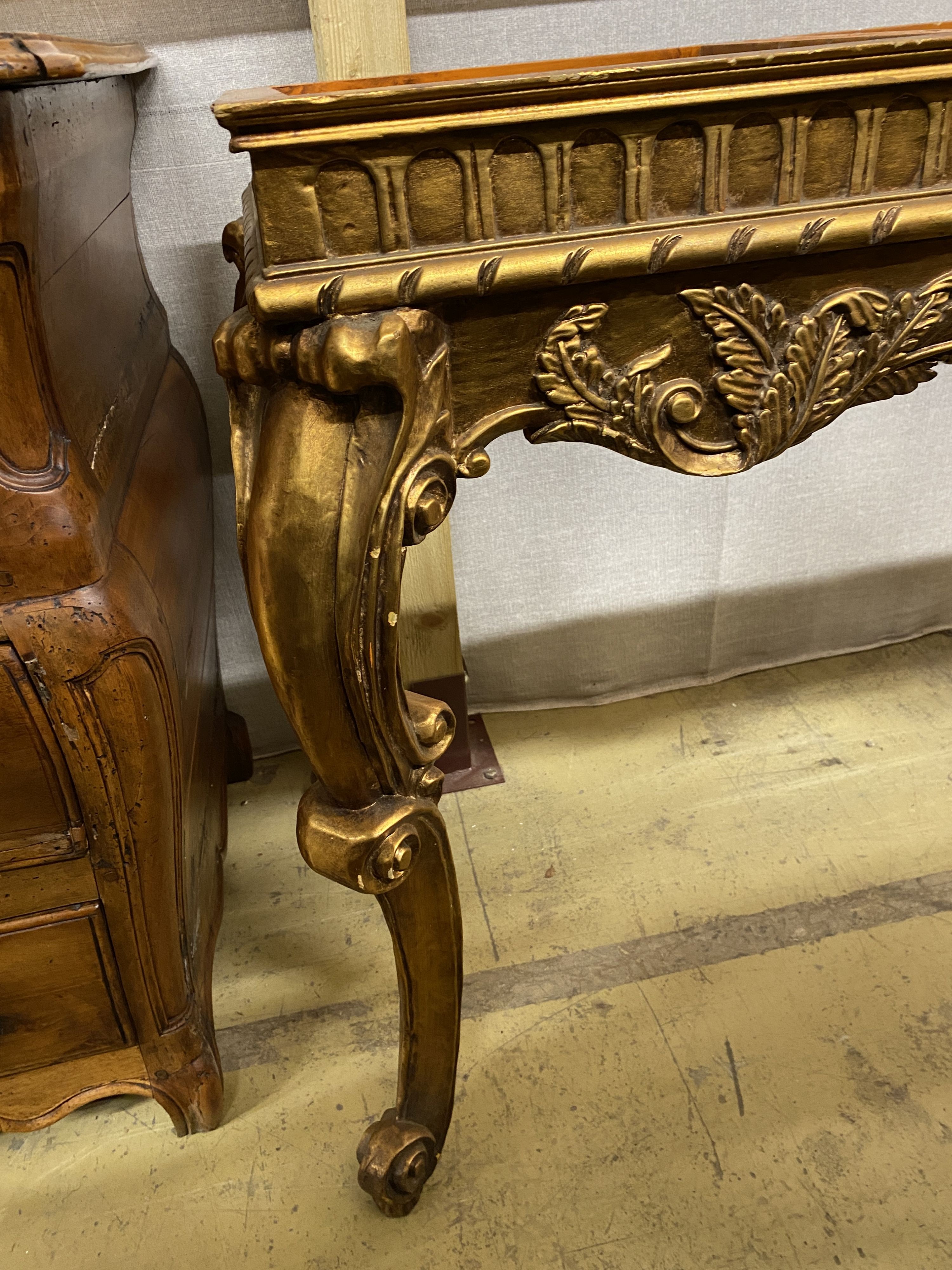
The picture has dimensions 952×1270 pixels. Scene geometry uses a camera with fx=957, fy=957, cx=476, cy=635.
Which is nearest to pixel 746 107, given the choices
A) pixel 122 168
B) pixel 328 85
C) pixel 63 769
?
pixel 328 85

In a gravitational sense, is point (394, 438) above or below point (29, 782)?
above

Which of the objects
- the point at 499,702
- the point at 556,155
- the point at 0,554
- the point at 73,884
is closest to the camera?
the point at 556,155

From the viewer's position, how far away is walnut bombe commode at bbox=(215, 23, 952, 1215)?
436mm

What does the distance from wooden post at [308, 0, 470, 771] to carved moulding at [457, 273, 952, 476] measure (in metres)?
0.46

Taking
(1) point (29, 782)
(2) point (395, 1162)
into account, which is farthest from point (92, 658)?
(2) point (395, 1162)

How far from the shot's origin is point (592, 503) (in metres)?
1.26

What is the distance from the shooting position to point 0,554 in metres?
0.58

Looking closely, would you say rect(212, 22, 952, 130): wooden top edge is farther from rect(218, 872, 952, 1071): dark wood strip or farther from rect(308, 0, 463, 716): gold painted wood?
rect(218, 872, 952, 1071): dark wood strip

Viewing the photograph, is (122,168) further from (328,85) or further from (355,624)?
(355,624)

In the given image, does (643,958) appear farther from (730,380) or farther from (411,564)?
(730,380)

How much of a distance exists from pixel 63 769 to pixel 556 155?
0.49 metres

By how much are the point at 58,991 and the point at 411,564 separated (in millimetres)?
593

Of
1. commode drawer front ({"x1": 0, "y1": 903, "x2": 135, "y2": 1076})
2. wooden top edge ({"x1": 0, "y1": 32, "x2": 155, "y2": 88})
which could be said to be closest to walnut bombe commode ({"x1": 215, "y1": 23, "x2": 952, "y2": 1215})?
wooden top edge ({"x1": 0, "y1": 32, "x2": 155, "y2": 88})

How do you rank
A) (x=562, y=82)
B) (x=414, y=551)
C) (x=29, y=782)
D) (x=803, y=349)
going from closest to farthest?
(x=562, y=82) → (x=803, y=349) → (x=29, y=782) → (x=414, y=551)
